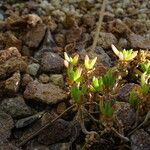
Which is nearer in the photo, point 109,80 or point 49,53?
point 109,80

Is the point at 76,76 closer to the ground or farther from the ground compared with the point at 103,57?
farther from the ground

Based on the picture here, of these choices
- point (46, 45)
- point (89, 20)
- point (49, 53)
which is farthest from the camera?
point (89, 20)

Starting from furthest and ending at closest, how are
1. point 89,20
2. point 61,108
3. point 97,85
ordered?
point 89,20, point 61,108, point 97,85

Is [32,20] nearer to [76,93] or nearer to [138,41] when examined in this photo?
[138,41]

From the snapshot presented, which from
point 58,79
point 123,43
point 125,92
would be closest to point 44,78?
point 58,79

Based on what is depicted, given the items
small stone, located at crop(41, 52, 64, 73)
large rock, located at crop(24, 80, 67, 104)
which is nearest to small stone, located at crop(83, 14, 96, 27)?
small stone, located at crop(41, 52, 64, 73)

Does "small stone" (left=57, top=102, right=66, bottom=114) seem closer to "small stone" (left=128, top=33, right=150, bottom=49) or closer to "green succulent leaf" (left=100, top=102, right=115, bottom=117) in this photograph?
"green succulent leaf" (left=100, top=102, right=115, bottom=117)

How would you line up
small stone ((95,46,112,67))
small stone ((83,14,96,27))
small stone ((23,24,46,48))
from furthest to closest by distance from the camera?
1. small stone ((83,14,96,27))
2. small stone ((23,24,46,48))
3. small stone ((95,46,112,67))
